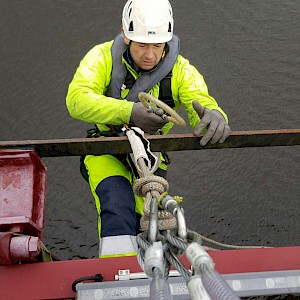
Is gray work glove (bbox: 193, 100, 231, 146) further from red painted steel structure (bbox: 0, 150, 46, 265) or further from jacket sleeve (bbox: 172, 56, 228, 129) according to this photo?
red painted steel structure (bbox: 0, 150, 46, 265)

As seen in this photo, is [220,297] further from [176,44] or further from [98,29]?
[98,29]

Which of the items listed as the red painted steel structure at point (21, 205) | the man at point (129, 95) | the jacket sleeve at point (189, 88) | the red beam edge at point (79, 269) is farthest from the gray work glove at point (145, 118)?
the red beam edge at point (79, 269)

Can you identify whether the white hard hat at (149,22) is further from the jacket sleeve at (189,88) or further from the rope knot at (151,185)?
the rope knot at (151,185)

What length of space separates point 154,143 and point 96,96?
11.3 inches

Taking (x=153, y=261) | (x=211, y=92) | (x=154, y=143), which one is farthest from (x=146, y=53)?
(x=211, y=92)

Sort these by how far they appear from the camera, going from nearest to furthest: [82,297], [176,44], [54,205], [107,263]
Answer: [82,297]
[107,263]
[176,44]
[54,205]

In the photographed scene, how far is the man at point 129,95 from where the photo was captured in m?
1.60

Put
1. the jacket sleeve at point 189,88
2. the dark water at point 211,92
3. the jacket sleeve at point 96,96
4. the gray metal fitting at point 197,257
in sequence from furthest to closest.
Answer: the dark water at point 211,92
the jacket sleeve at point 189,88
the jacket sleeve at point 96,96
the gray metal fitting at point 197,257

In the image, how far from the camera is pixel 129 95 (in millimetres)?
1813

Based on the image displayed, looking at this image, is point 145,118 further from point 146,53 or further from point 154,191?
point 154,191

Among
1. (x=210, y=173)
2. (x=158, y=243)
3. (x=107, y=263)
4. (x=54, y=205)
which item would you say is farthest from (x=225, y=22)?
(x=158, y=243)

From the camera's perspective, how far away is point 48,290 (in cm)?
122

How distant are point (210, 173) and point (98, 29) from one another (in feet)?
4.05

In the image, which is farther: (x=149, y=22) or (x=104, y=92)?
(x=104, y=92)
